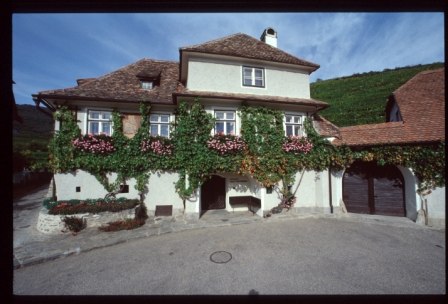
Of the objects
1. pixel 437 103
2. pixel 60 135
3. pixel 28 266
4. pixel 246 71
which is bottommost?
pixel 28 266

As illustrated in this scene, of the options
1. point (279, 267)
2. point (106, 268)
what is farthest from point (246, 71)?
point (106, 268)

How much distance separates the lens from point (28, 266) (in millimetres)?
6789

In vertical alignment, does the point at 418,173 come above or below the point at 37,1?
below

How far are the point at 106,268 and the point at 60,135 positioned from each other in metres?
8.16

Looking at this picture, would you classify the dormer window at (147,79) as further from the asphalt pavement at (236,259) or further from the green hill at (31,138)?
the asphalt pavement at (236,259)

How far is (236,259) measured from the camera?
22.3 feet

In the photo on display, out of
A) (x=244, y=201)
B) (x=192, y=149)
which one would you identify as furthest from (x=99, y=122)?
(x=244, y=201)

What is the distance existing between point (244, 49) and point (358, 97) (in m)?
27.5

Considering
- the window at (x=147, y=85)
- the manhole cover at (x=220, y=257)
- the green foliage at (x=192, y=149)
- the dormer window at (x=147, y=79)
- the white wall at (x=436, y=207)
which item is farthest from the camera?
the window at (x=147, y=85)

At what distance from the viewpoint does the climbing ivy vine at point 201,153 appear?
1090 centimetres

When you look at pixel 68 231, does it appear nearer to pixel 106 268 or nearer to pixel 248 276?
pixel 106 268

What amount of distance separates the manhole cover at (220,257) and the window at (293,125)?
839 centimetres

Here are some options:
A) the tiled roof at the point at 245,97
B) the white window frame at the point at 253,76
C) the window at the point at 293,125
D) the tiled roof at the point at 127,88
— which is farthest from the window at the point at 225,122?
the window at the point at 293,125
